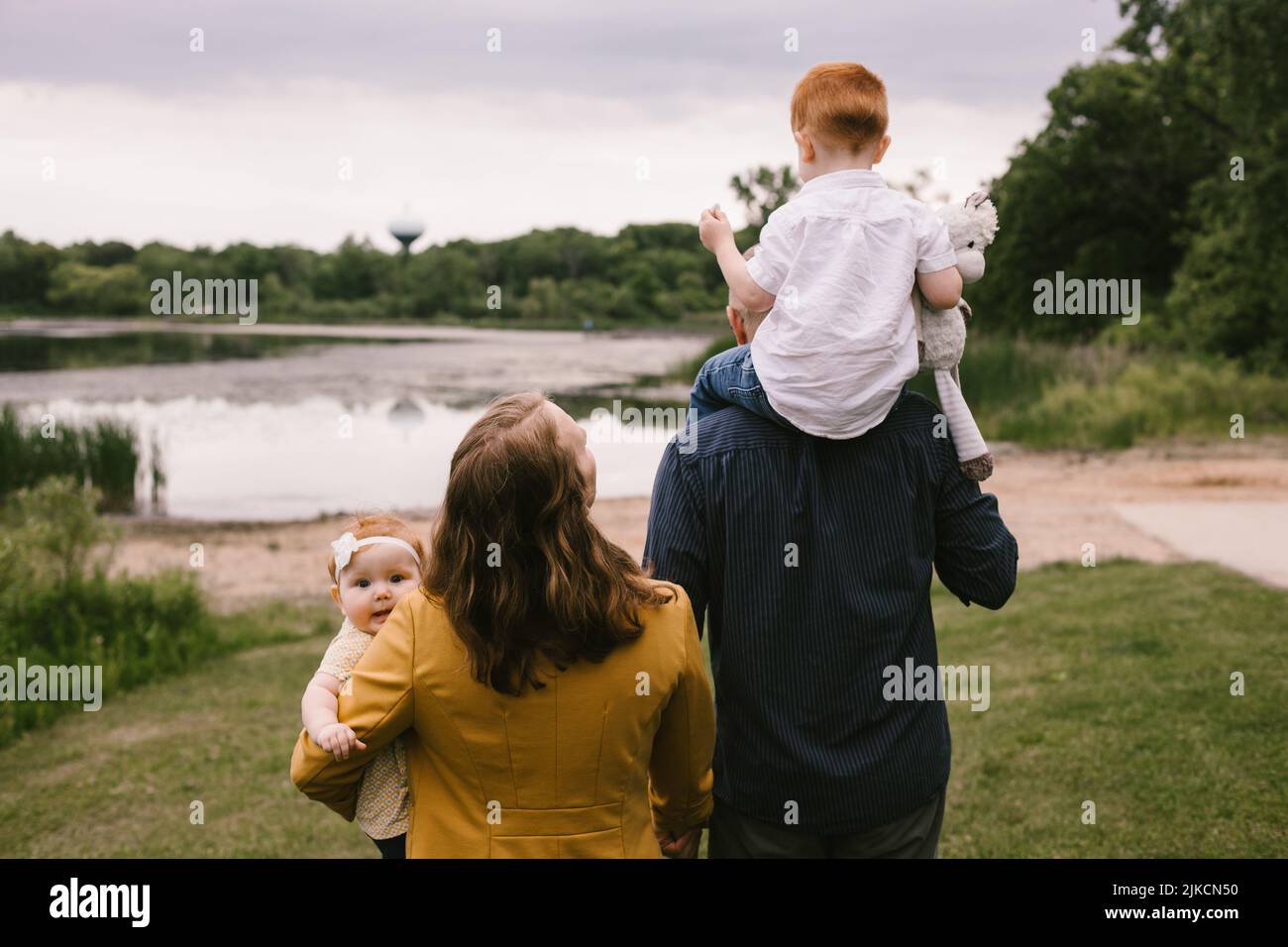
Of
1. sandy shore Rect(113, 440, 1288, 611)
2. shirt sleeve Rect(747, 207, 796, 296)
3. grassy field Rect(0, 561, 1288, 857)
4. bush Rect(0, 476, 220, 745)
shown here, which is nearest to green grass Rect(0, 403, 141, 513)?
sandy shore Rect(113, 440, 1288, 611)

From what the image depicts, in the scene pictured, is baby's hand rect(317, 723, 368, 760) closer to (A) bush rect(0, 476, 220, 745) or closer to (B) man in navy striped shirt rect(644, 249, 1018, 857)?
(B) man in navy striped shirt rect(644, 249, 1018, 857)

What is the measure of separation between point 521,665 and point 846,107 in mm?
1143

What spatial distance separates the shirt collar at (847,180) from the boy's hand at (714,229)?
0.63 feet

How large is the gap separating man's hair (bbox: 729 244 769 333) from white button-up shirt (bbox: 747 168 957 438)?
0.09 m

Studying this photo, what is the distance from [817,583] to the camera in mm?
2035

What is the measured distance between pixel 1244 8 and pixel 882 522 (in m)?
11.5

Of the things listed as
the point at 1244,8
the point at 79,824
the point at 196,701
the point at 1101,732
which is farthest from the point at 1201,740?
the point at 1244,8

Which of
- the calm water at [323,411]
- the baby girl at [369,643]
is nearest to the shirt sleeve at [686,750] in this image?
the baby girl at [369,643]

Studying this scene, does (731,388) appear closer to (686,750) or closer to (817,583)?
(817,583)

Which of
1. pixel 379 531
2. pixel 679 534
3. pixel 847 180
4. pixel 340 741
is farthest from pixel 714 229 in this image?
pixel 340 741

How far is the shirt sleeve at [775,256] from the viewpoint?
2023mm

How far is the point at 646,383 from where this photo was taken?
36031 millimetres

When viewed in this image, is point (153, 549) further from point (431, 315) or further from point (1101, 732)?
point (431, 315)

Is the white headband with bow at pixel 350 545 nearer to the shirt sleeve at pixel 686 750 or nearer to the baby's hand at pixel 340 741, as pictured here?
the baby's hand at pixel 340 741
